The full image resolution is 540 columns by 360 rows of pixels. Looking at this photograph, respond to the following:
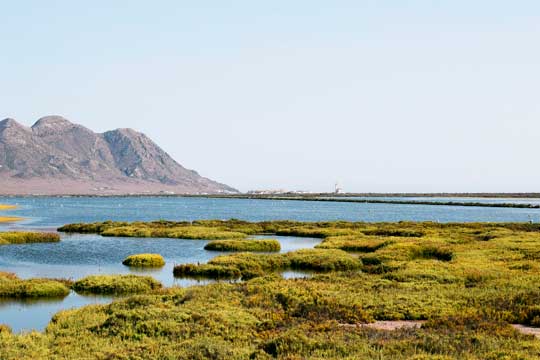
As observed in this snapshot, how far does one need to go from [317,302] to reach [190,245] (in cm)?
4264

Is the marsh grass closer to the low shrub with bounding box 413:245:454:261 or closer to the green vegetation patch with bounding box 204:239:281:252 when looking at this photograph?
the low shrub with bounding box 413:245:454:261

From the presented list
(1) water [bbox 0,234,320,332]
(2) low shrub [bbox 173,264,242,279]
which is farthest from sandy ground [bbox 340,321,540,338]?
(2) low shrub [bbox 173,264,242,279]

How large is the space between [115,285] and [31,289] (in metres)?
4.96

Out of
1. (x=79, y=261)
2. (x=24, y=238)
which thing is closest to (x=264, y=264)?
(x=79, y=261)

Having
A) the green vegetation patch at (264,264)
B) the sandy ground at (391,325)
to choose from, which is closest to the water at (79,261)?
the green vegetation patch at (264,264)

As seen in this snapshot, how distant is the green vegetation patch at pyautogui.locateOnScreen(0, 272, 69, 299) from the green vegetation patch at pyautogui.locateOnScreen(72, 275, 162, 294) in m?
1.22

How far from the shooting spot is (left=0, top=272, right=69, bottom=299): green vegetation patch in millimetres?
36719

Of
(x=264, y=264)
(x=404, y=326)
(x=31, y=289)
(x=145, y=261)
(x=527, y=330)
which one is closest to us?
(x=527, y=330)

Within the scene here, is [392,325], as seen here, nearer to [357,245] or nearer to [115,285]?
[115,285]

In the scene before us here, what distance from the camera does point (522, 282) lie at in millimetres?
36094

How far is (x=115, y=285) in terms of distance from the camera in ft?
128

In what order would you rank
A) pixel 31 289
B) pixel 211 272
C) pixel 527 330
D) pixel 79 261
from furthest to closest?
pixel 79 261 → pixel 211 272 → pixel 31 289 → pixel 527 330

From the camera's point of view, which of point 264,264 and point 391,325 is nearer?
point 391,325

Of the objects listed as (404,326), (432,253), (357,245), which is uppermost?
(404,326)
